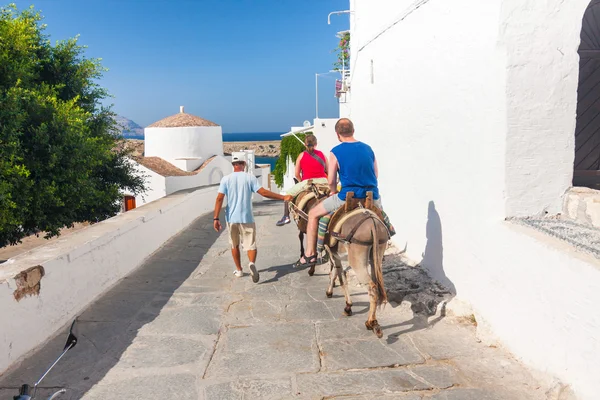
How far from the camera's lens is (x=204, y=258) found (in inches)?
295

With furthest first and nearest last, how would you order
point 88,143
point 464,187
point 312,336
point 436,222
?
1. point 88,143
2. point 436,222
3. point 464,187
4. point 312,336

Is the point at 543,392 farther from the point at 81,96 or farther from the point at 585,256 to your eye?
the point at 81,96

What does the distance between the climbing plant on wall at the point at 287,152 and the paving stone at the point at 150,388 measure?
82.3 feet

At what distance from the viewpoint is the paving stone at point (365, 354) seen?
3676 millimetres

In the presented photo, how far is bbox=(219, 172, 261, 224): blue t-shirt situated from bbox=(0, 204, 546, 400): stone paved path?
0.91 metres

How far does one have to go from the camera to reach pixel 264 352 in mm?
3920

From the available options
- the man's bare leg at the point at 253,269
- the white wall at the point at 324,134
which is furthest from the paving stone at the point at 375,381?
the white wall at the point at 324,134

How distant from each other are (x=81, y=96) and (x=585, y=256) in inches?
573

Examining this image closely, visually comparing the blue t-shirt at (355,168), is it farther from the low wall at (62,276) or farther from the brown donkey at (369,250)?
the low wall at (62,276)

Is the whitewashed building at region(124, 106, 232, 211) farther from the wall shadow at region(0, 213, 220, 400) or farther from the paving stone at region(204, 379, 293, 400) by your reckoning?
the paving stone at region(204, 379, 293, 400)

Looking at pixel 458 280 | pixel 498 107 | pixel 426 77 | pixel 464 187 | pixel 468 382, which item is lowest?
pixel 468 382

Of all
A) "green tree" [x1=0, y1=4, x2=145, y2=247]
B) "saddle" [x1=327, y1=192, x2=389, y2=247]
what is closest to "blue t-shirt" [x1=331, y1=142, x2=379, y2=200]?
"saddle" [x1=327, y1=192, x2=389, y2=247]

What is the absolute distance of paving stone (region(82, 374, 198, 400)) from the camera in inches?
128

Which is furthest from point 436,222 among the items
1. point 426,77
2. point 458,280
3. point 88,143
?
point 88,143
